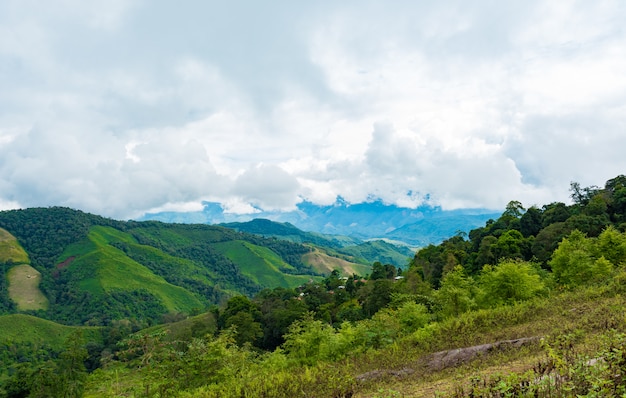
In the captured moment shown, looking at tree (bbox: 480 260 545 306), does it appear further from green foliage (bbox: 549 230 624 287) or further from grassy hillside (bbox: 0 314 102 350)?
grassy hillside (bbox: 0 314 102 350)

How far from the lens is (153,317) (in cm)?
17838

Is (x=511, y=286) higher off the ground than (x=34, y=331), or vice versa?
(x=511, y=286)

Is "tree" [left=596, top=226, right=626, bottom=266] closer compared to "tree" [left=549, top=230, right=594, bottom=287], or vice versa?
"tree" [left=549, top=230, right=594, bottom=287]

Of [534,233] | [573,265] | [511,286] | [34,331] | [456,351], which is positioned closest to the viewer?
[456,351]

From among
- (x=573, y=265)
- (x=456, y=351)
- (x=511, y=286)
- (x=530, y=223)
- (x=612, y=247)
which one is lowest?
(x=456, y=351)

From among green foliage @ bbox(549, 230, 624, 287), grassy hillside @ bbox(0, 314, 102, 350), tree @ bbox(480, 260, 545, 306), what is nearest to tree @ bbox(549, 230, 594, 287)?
green foliage @ bbox(549, 230, 624, 287)

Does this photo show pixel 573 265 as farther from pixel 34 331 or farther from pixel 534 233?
pixel 34 331

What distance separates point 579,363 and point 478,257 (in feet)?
190

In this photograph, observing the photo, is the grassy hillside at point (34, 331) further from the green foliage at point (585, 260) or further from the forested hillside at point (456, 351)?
the green foliage at point (585, 260)

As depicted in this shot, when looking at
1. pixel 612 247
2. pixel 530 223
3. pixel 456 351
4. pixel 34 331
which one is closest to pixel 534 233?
pixel 530 223

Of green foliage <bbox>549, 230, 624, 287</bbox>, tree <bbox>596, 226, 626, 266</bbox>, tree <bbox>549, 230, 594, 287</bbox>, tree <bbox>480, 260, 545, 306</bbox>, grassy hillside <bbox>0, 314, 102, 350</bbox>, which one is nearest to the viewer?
tree <bbox>480, 260, 545, 306</bbox>

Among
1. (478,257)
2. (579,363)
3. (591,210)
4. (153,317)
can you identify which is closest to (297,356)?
(579,363)

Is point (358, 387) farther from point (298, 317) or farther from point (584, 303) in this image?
point (298, 317)

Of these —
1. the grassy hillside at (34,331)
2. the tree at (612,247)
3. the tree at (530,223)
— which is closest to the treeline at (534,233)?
the tree at (530,223)
